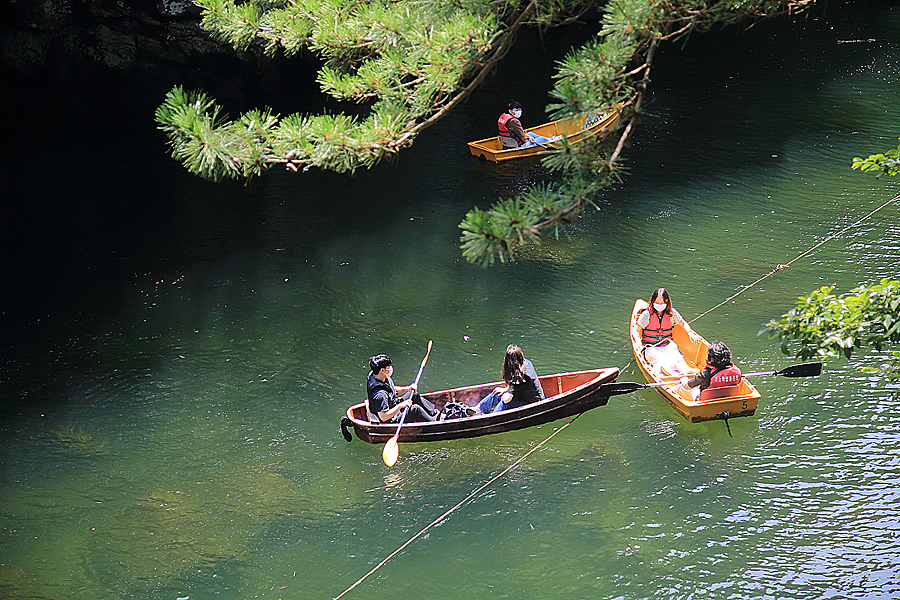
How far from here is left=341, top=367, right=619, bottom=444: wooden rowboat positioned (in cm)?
615

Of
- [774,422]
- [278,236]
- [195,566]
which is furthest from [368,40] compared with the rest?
[278,236]

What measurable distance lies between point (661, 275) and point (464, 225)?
215 inches

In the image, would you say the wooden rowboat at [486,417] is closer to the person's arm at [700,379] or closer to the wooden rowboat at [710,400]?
the wooden rowboat at [710,400]

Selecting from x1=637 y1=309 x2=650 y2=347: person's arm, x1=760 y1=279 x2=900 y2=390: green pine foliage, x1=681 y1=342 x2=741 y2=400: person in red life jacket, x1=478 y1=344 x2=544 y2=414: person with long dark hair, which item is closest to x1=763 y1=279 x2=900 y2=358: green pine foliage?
x1=760 y1=279 x2=900 y2=390: green pine foliage

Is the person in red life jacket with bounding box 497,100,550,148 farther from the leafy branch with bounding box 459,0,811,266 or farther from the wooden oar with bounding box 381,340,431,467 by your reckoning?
the leafy branch with bounding box 459,0,811,266

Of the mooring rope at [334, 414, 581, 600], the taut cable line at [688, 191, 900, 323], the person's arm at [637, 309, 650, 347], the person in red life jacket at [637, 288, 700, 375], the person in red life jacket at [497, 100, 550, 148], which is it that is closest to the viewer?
the mooring rope at [334, 414, 581, 600]

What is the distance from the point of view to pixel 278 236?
10.4m

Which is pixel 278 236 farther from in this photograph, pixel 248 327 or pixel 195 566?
pixel 195 566

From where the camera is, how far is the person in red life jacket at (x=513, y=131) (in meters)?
12.1

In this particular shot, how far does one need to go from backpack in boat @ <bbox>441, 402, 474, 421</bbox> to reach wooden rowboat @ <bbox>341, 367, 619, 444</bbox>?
0.16 metres

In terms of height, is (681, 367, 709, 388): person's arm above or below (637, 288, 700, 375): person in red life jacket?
below

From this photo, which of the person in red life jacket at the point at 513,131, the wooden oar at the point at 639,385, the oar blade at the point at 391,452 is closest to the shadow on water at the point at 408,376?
the oar blade at the point at 391,452

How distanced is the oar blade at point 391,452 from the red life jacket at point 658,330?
261 cm

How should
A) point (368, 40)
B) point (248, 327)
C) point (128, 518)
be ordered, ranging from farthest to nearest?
point (248, 327) < point (128, 518) < point (368, 40)
